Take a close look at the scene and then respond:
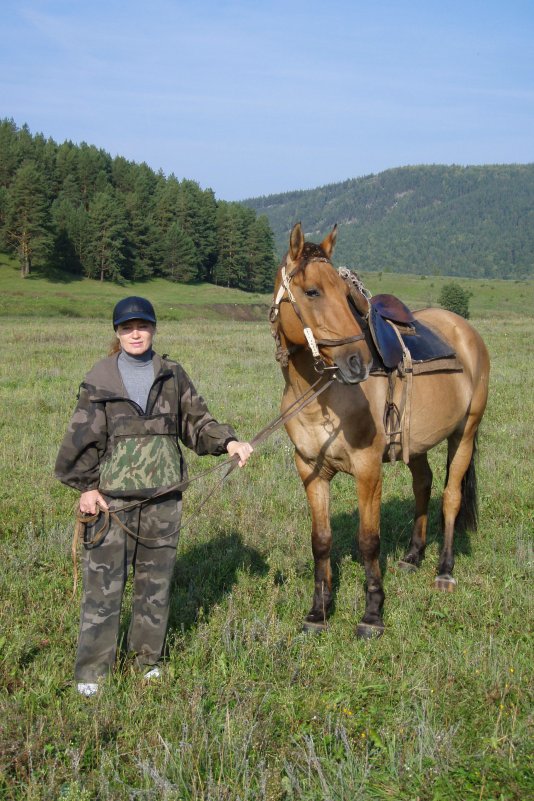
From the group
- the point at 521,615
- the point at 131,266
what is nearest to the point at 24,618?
the point at 521,615

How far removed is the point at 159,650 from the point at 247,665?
533mm

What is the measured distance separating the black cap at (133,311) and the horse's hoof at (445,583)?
3.29 metres

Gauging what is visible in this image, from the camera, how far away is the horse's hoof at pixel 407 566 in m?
6.02

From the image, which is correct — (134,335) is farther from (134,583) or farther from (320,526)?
(320,526)

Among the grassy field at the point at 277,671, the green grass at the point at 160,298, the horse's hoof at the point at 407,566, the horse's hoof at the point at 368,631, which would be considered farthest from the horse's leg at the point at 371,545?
the green grass at the point at 160,298

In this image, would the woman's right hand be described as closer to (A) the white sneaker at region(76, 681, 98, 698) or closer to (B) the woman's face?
(B) the woman's face

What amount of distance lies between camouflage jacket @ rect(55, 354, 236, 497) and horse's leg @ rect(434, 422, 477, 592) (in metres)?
2.94

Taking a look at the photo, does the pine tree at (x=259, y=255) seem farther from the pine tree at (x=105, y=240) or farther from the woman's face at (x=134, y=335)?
the woman's face at (x=134, y=335)

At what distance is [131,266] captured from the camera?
78.0 metres

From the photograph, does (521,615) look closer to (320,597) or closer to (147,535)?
(320,597)

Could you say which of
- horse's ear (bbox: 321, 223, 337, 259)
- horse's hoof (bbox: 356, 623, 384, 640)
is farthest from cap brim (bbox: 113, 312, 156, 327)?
horse's hoof (bbox: 356, 623, 384, 640)

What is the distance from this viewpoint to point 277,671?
4.04 meters

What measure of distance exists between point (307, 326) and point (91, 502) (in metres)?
1.61

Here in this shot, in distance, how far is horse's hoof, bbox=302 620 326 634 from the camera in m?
4.69
